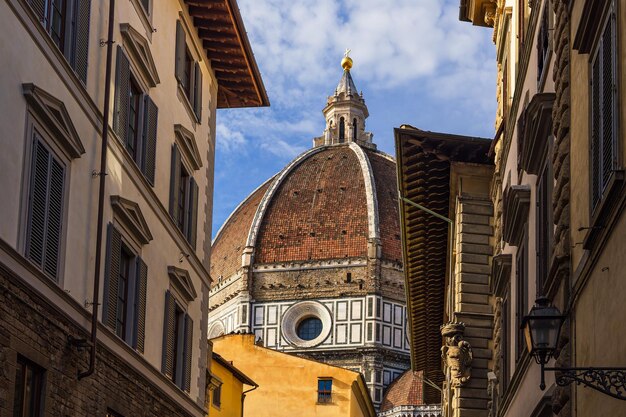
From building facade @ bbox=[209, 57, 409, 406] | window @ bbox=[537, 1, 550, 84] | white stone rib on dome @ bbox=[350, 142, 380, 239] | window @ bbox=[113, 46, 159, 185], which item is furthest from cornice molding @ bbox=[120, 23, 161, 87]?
white stone rib on dome @ bbox=[350, 142, 380, 239]

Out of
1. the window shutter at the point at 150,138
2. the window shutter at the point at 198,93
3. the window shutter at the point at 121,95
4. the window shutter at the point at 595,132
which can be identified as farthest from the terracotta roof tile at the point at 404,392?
the window shutter at the point at 595,132

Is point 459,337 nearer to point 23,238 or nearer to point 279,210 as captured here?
Result: point 23,238

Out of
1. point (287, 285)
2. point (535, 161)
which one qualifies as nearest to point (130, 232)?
point (535, 161)

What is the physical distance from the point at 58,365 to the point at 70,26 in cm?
350

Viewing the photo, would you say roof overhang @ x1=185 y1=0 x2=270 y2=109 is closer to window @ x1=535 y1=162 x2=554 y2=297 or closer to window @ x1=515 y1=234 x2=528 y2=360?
window @ x1=515 y1=234 x2=528 y2=360

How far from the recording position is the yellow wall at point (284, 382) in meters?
61.1

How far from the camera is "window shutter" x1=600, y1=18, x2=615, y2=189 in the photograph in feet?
28.8

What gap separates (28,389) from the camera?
Answer: 13.1m

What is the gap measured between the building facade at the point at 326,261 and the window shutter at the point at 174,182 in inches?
3756

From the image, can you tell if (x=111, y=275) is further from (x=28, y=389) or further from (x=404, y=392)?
(x=404, y=392)

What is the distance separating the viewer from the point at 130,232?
1702cm

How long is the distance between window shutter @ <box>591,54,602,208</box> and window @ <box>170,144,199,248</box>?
10.9 m

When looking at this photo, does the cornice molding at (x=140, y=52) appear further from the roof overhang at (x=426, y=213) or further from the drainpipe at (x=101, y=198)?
the roof overhang at (x=426, y=213)

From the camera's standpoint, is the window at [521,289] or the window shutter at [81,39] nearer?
the window at [521,289]
